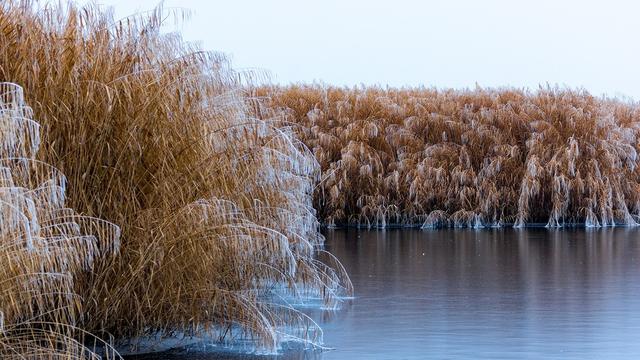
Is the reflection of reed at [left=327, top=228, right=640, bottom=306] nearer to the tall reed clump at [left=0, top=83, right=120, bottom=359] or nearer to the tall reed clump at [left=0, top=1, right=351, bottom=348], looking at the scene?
the tall reed clump at [left=0, top=1, right=351, bottom=348]

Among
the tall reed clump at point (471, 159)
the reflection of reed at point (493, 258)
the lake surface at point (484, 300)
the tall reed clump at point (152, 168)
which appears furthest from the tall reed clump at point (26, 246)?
the tall reed clump at point (471, 159)

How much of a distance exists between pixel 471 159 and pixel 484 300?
1083 centimetres

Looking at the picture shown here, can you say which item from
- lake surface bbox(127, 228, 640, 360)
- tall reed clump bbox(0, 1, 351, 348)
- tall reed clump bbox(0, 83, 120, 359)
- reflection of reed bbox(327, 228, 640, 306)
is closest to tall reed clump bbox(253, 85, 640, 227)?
reflection of reed bbox(327, 228, 640, 306)

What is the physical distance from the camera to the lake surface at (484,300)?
8.66 metres

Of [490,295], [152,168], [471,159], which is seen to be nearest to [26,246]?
[152,168]

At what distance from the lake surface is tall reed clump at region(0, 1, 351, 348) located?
0.42 metres

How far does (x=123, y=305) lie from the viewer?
8281mm

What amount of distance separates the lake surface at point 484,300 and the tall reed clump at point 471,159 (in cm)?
237

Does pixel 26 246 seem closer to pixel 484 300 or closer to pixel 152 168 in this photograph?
pixel 152 168

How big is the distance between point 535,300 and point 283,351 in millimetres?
3817

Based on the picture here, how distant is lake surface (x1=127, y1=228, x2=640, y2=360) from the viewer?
866 centimetres

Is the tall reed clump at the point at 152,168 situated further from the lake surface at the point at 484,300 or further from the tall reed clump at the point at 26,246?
the tall reed clump at the point at 26,246

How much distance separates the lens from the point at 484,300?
11398mm

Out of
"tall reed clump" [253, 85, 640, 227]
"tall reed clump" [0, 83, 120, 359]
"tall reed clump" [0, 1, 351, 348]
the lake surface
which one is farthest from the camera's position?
"tall reed clump" [253, 85, 640, 227]
